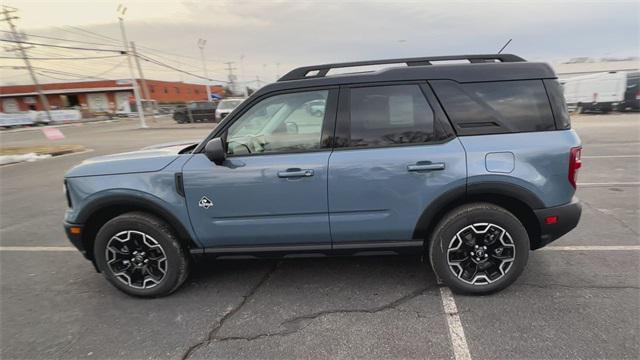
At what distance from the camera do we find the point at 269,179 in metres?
2.91

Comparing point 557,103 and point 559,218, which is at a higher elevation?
point 557,103

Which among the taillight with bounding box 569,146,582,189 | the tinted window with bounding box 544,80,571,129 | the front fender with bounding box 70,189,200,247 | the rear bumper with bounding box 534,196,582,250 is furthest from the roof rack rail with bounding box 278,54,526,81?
the front fender with bounding box 70,189,200,247

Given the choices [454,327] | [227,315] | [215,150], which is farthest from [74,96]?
[454,327]

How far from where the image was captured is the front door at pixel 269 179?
2.92m

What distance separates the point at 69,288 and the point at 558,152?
4477 millimetres

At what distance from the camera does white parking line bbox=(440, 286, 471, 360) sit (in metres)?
2.39

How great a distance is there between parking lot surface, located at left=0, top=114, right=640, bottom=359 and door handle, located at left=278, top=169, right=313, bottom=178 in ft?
3.52

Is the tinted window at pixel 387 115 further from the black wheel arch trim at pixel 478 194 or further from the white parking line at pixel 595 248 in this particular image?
the white parking line at pixel 595 248

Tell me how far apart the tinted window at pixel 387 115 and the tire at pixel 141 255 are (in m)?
1.74

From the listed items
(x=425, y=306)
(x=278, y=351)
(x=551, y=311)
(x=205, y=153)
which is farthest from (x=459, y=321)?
(x=205, y=153)

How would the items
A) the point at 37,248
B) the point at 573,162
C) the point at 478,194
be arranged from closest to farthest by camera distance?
the point at 573,162 < the point at 478,194 < the point at 37,248

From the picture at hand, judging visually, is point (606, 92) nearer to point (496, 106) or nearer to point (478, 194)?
point (496, 106)

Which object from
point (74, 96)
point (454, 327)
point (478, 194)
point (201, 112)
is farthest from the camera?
point (74, 96)

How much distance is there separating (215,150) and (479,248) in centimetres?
223
